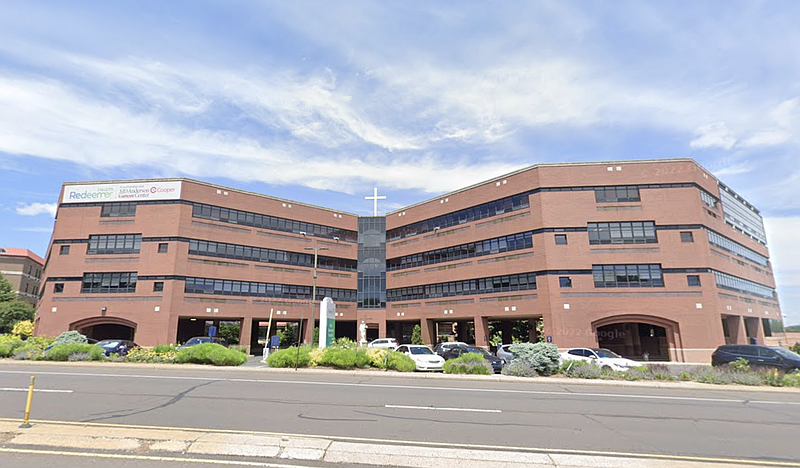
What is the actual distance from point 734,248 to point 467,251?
2530 cm

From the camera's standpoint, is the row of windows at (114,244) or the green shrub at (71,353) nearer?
the green shrub at (71,353)

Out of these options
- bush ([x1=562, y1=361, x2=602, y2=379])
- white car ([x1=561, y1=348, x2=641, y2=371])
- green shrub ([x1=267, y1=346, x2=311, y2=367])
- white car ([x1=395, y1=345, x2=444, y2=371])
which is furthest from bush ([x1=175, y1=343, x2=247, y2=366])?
white car ([x1=561, y1=348, x2=641, y2=371])

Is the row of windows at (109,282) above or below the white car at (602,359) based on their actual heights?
above

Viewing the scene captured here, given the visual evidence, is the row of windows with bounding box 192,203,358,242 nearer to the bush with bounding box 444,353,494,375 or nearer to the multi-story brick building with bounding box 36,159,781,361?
the multi-story brick building with bounding box 36,159,781,361

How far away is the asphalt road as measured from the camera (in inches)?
308

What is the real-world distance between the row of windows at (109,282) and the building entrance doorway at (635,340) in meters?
43.7

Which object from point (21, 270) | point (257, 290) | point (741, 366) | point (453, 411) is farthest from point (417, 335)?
point (21, 270)

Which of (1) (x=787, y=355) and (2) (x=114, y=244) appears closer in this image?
(1) (x=787, y=355)

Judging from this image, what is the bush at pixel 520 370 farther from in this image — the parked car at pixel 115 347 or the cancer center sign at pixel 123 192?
the cancer center sign at pixel 123 192

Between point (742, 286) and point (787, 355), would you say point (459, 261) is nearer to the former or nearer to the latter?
point (787, 355)

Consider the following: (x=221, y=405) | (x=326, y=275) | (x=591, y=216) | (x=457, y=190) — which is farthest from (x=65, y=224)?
(x=591, y=216)

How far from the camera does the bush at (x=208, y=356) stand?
867 inches

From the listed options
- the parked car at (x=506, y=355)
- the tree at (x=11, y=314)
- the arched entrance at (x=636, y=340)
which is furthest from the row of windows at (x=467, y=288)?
the tree at (x=11, y=314)

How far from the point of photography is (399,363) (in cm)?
2027
